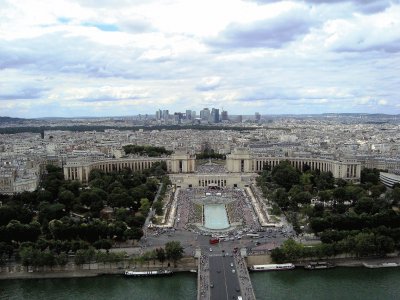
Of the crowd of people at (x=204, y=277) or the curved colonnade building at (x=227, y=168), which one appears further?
the curved colonnade building at (x=227, y=168)

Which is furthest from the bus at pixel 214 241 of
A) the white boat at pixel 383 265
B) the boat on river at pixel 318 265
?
the white boat at pixel 383 265

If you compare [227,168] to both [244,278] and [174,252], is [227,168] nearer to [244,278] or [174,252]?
[174,252]

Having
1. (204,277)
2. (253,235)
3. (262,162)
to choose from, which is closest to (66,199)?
(253,235)

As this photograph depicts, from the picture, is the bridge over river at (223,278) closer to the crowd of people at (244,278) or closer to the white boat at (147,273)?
the crowd of people at (244,278)

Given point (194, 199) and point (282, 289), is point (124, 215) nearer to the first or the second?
point (194, 199)

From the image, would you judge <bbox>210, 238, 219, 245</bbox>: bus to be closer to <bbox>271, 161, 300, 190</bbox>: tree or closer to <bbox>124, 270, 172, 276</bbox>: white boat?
<bbox>124, 270, 172, 276</bbox>: white boat

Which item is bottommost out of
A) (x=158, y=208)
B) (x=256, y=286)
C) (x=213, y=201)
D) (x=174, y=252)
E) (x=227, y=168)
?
(x=256, y=286)

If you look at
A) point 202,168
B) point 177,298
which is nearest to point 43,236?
point 177,298
